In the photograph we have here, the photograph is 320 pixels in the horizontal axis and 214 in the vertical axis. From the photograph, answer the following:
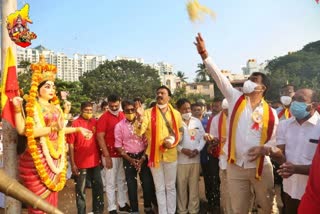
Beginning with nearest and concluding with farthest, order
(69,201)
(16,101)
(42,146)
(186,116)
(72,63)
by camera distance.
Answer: (16,101), (42,146), (186,116), (69,201), (72,63)

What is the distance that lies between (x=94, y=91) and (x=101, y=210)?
54301mm

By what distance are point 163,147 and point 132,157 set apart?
78 cm

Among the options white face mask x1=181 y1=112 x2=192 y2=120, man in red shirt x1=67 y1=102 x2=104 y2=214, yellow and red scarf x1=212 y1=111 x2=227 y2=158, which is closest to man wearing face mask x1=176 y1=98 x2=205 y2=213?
white face mask x1=181 y1=112 x2=192 y2=120

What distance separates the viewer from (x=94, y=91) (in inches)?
2355

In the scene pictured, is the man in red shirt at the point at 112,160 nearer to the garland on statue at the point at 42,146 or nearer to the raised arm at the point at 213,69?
the garland on statue at the point at 42,146

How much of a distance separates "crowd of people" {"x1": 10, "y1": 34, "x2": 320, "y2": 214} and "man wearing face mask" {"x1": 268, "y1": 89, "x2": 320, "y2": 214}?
0.01 metres

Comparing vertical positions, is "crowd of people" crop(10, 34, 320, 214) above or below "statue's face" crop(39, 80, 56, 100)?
below

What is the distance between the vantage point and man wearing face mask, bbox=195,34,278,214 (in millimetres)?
4395

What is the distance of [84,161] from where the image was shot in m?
6.28

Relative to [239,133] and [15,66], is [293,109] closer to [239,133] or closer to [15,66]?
[239,133]

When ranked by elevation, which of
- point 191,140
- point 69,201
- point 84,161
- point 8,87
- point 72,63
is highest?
point 72,63

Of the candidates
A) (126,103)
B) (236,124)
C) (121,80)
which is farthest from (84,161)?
(121,80)

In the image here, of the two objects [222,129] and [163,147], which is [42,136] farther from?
[222,129]

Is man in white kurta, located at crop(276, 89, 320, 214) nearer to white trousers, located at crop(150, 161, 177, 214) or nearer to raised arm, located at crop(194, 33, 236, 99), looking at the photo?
raised arm, located at crop(194, 33, 236, 99)
